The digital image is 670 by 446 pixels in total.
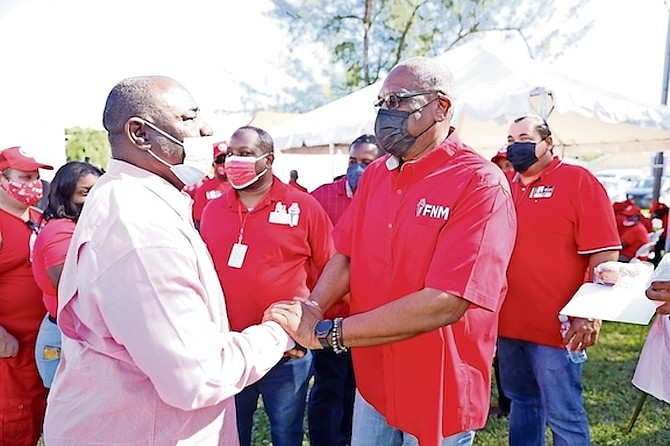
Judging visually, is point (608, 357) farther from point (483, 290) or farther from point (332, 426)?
point (483, 290)

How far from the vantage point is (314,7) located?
728 inches

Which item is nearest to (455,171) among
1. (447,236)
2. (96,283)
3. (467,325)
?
(447,236)

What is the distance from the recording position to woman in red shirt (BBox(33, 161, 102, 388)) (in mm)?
2945

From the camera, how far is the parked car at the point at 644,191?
22359 millimetres

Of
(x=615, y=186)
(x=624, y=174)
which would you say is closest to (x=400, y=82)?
(x=615, y=186)

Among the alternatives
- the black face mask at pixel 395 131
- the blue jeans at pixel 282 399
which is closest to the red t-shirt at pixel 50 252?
the blue jeans at pixel 282 399

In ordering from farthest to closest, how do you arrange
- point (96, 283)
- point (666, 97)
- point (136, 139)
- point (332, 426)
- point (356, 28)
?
1. point (356, 28)
2. point (666, 97)
3. point (332, 426)
4. point (136, 139)
5. point (96, 283)

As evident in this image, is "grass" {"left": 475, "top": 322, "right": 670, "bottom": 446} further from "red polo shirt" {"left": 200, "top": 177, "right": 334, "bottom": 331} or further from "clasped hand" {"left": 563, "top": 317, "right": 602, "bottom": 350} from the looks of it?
"red polo shirt" {"left": 200, "top": 177, "right": 334, "bottom": 331}

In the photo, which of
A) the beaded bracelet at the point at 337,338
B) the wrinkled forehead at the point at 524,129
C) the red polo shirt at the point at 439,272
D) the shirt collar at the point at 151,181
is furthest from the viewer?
the wrinkled forehead at the point at 524,129

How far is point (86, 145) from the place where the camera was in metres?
20.0

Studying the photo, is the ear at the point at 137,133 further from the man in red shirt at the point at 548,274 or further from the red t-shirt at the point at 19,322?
the man in red shirt at the point at 548,274

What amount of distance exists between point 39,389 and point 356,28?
1694 cm

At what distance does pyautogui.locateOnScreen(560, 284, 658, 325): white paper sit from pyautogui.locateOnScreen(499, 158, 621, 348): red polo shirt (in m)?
0.74

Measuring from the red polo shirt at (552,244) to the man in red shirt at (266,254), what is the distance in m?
1.22
